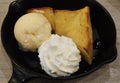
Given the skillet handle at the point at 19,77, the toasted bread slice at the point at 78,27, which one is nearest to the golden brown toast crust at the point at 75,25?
the toasted bread slice at the point at 78,27

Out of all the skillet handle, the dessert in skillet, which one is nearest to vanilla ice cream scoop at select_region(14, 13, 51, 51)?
the dessert in skillet

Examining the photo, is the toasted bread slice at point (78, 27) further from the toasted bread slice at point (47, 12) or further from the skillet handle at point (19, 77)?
the skillet handle at point (19, 77)

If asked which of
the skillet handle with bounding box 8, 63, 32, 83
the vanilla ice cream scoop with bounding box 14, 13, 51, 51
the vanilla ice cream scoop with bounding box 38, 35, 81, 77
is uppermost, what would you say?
the vanilla ice cream scoop with bounding box 14, 13, 51, 51

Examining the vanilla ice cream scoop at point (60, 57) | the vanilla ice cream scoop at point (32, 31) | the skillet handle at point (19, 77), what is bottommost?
the skillet handle at point (19, 77)

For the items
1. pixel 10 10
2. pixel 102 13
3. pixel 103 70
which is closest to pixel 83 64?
pixel 103 70

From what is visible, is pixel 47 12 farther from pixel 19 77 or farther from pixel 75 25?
pixel 19 77

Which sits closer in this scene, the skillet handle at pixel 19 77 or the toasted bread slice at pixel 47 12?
the skillet handle at pixel 19 77

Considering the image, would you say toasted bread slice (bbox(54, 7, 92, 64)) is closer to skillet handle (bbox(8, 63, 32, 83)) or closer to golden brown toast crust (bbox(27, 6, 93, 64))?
golden brown toast crust (bbox(27, 6, 93, 64))
